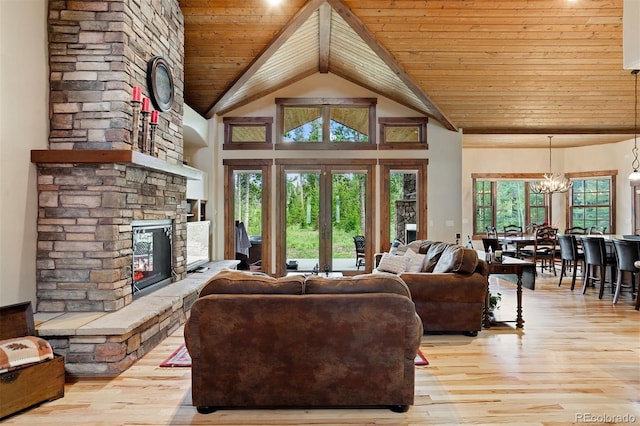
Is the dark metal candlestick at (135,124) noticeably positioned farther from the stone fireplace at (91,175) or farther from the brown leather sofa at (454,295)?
the brown leather sofa at (454,295)

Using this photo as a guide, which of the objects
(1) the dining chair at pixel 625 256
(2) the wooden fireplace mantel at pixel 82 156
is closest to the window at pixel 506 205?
(1) the dining chair at pixel 625 256

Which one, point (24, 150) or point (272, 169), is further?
point (272, 169)

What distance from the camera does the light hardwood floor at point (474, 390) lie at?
8.20 feet

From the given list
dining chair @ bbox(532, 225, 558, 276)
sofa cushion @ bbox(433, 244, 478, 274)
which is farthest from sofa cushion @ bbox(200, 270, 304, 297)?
dining chair @ bbox(532, 225, 558, 276)

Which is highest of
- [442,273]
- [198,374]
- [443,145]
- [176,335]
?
[443,145]

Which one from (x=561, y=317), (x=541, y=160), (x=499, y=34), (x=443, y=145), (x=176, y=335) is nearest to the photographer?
(x=176, y=335)

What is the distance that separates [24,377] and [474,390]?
10.1ft

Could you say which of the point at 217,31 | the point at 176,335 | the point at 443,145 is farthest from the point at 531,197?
the point at 176,335

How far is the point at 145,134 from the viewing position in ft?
12.9

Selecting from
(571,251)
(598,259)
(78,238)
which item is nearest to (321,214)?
(571,251)

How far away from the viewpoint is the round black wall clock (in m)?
4.12

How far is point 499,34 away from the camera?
17.3 feet

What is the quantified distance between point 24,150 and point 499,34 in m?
5.57

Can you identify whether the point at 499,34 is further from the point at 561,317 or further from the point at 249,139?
the point at 249,139
